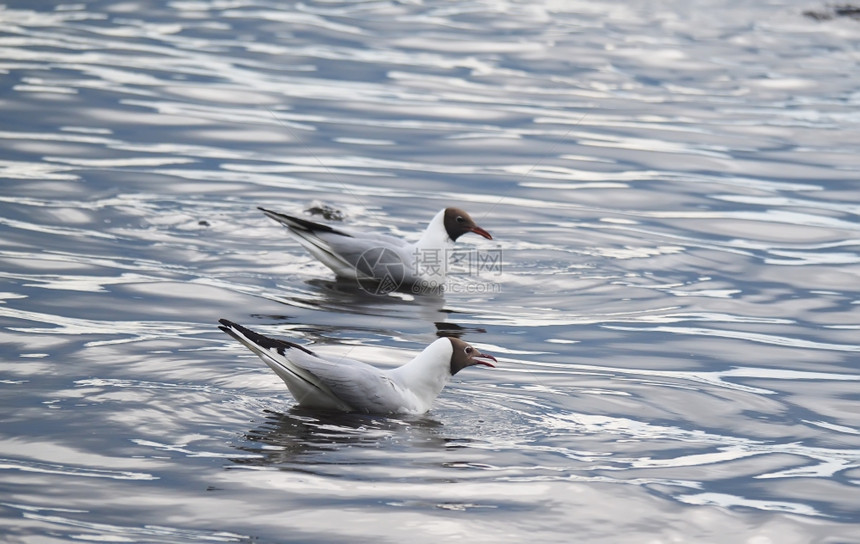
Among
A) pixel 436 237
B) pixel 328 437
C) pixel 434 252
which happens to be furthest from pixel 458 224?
pixel 328 437

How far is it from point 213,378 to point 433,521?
263cm

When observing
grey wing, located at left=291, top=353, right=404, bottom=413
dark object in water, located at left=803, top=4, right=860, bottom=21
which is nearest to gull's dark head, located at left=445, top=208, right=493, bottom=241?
grey wing, located at left=291, top=353, right=404, bottom=413

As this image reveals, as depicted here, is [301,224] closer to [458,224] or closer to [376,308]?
[376,308]

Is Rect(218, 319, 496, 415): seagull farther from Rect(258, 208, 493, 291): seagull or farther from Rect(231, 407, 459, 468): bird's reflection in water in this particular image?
Rect(258, 208, 493, 291): seagull

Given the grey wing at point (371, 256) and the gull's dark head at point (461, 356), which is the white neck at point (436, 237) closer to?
the grey wing at point (371, 256)

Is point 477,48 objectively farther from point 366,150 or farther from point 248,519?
point 248,519

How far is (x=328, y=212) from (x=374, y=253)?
2427 mm

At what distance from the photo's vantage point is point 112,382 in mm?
9141

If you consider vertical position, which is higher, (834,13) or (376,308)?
(834,13)

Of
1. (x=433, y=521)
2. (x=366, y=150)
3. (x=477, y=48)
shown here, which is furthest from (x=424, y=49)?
(x=433, y=521)

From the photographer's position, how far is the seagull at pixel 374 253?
12.6 m

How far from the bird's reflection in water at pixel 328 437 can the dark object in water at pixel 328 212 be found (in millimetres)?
6103

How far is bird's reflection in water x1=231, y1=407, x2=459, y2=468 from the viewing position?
800 centimetres

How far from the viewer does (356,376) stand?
880cm
